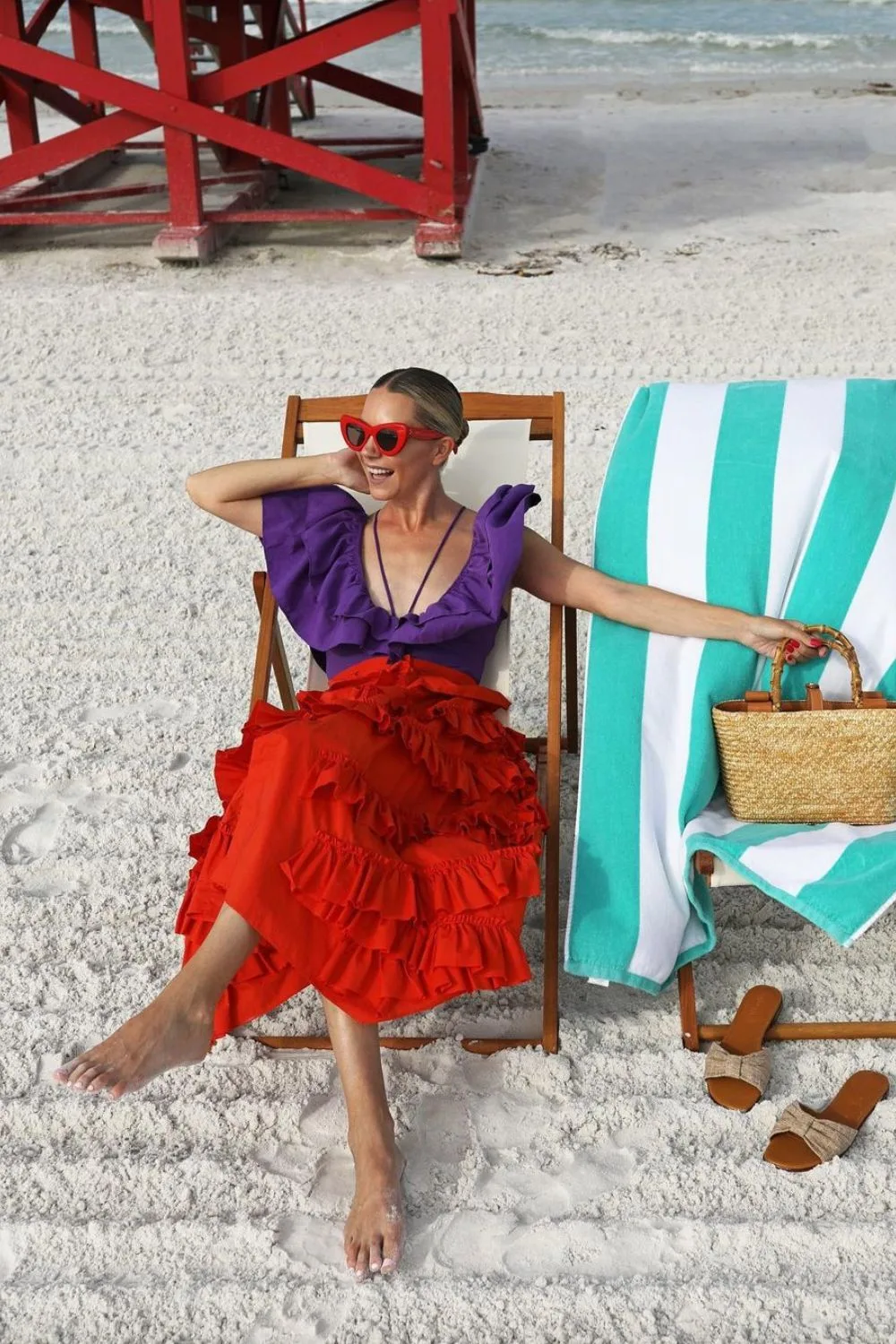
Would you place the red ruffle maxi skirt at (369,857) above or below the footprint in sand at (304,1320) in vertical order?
above

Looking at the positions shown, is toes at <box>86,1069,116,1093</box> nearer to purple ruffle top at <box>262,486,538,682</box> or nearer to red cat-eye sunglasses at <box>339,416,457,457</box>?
purple ruffle top at <box>262,486,538,682</box>

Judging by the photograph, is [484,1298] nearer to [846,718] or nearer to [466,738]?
[466,738]

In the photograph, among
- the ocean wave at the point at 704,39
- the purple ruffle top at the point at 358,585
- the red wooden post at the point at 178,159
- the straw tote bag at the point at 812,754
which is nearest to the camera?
the straw tote bag at the point at 812,754

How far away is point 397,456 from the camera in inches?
120

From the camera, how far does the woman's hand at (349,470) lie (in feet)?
10.4

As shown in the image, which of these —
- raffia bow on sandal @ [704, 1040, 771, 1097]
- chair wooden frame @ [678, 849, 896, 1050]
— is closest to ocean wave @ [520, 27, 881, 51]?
chair wooden frame @ [678, 849, 896, 1050]

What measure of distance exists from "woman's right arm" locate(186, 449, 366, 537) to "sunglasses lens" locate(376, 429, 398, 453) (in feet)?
0.68

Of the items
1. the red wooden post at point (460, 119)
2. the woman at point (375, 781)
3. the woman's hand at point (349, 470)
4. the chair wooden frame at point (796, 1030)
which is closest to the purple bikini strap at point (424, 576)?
the woman at point (375, 781)

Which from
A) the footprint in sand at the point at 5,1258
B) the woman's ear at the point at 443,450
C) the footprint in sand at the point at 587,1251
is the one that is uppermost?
the woman's ear at the point at 443,450

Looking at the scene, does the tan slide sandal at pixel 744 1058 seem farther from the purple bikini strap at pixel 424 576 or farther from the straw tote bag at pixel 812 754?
the purple bikini strap at pixel 424 576

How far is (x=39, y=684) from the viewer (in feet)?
13.6

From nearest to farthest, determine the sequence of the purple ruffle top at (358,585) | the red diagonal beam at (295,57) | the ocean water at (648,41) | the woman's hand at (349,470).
→ the purple ruffle top at (358,585)
the woman's hand at (349,470)
the red diagonal beam at (295,57)
the ocean water at (648,41)

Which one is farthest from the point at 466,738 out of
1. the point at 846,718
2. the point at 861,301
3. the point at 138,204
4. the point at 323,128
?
the point at 323,128

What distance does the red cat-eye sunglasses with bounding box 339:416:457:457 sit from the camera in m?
2.97
